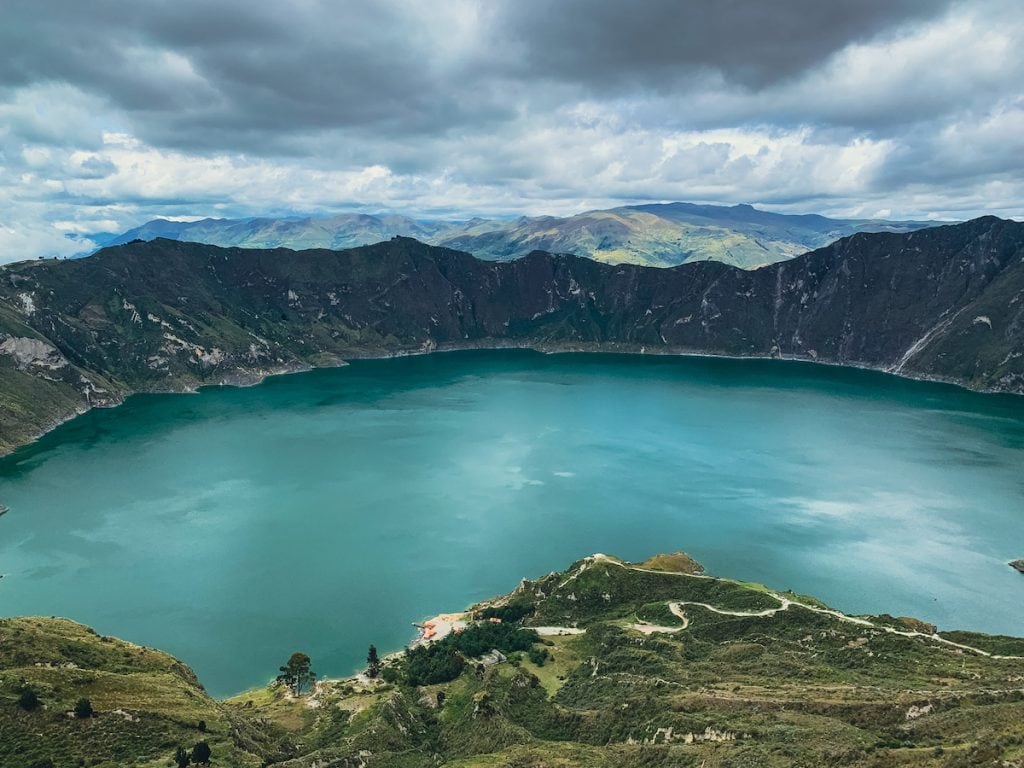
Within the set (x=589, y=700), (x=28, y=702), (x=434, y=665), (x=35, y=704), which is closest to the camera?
(x=28, y=702)

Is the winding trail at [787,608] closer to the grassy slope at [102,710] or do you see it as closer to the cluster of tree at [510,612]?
the cluster of tree at [510,612]

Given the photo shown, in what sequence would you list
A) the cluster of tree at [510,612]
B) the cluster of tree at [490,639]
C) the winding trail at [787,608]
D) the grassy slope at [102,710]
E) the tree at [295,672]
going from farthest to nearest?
the cluster of tree at [510,612]
the cluster of tree at [490,639]
the tree at [295,672]
the winding trail at [787,608]
the grassy slope at [102,710]

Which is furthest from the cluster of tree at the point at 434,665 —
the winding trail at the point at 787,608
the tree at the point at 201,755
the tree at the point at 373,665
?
the tree at the point at 201,755

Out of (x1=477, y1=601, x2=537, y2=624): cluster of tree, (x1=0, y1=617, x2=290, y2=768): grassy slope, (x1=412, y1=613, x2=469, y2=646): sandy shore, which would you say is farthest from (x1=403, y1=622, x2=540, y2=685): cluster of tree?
(x1=0, y1=617, x2=290, y2=768): grassy slope

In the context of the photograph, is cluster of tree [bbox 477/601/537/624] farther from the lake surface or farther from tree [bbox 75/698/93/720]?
tree [bbox 75/698/93/720]

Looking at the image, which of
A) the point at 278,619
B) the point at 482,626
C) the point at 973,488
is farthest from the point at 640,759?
the point at 973,488

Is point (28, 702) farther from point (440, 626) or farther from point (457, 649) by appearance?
point (440, 626)

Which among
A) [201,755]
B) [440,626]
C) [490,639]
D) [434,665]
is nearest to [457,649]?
[434,665]
